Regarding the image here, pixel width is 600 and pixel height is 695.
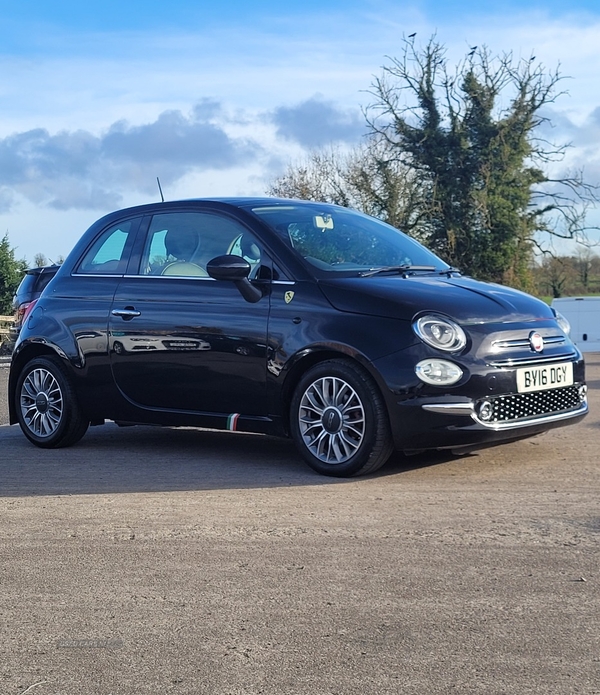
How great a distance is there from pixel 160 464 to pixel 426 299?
2.19 m

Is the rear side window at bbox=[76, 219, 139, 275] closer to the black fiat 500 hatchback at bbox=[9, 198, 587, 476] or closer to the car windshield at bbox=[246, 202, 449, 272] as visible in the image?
the black fiat 500 hatchback at bbox=[9, 198, 587, 476]

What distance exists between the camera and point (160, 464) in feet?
24.3

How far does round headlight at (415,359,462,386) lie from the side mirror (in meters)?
A: 1.28

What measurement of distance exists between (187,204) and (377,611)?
178 inches

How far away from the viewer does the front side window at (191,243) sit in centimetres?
738

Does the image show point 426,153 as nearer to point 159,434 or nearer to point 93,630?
point 159,434

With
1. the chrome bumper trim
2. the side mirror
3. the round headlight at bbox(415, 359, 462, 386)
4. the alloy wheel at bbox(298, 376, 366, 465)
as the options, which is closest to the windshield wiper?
the side mirror

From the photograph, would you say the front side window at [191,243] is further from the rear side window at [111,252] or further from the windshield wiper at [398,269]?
the windshield wiper at [398,269]

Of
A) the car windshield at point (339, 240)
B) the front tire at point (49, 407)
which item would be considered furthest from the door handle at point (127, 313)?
the car windshield at point (339, 240)

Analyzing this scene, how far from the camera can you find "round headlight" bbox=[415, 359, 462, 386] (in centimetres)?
632

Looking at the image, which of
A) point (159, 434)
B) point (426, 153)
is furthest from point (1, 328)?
point (159, 434)

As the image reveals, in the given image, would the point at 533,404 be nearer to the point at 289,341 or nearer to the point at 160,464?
the point at 289,341

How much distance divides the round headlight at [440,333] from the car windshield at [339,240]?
0.84m

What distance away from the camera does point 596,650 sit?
3.40 meters
